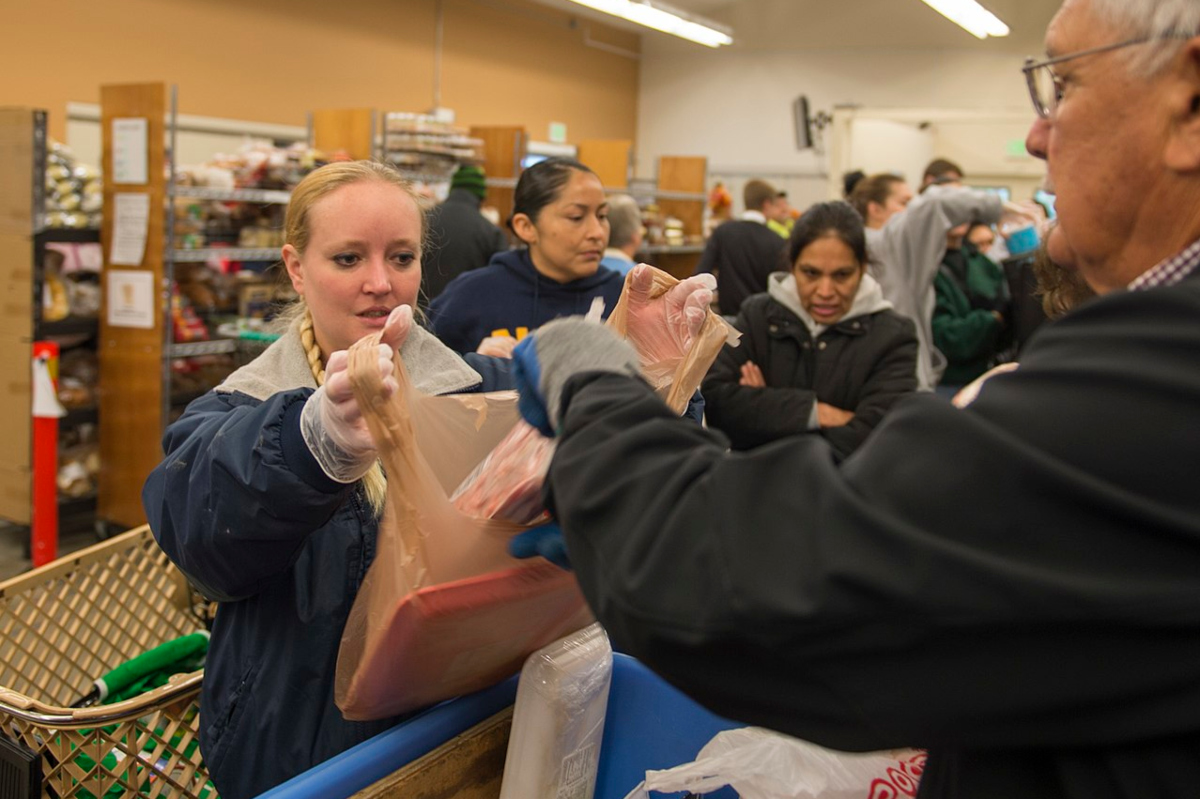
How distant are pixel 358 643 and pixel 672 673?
573 millimetres

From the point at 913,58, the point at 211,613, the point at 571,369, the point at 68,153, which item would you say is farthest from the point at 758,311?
the point at 913,58

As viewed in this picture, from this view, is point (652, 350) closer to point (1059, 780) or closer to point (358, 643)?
point (358, 643)

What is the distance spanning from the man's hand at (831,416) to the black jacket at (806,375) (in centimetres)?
2

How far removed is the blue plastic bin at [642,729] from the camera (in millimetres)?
1329

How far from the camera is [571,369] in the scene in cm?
85

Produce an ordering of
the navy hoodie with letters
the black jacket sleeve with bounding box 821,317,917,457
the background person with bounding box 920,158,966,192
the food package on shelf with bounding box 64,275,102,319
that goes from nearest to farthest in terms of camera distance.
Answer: the black jacket sleeve with bounding box 821,317,917,457 → the navy hoodie with letters → the food package on shelf with bounding box 64,275,102,319 → the background person with bounding box 920,158,966,192

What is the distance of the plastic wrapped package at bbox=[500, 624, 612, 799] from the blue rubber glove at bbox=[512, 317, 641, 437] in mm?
446

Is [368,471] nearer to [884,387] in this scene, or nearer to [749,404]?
[749,404]

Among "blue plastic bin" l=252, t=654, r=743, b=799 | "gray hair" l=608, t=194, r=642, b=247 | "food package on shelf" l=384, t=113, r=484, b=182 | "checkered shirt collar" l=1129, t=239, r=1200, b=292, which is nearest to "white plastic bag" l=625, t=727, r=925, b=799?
"blue plastic bin" l=252, t=654, r=743, b=799

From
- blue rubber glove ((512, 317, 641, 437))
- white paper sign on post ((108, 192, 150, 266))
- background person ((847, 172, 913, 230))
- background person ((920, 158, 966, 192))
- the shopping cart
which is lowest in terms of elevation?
the shopping cart

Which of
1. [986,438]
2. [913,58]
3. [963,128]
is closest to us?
[986,438]

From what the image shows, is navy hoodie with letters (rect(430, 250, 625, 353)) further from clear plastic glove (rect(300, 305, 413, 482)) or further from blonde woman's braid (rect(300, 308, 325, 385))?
clear plastic glove (rect(300, 305, 413, 482))

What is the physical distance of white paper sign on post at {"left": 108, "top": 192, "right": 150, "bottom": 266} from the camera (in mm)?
4684

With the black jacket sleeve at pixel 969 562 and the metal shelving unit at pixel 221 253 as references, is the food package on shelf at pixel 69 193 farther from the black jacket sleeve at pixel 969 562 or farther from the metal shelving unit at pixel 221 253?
the black jacket sleeve at pixel 969 562
